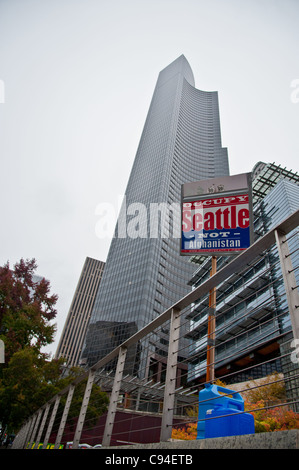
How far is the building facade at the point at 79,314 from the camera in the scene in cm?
11706

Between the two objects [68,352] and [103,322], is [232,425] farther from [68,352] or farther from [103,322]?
[68,352]

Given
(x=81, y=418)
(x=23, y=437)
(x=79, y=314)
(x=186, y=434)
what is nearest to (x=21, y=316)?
(x=23, y=437)

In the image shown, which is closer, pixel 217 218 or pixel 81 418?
pixel 81 418

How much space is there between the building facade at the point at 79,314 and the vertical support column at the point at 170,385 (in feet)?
398

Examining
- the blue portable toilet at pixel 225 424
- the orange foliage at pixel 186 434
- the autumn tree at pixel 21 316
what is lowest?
the blue portable toilet at pixel 225 424

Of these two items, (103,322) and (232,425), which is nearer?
(232,425)

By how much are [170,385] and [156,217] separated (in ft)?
288

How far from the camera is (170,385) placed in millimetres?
2793

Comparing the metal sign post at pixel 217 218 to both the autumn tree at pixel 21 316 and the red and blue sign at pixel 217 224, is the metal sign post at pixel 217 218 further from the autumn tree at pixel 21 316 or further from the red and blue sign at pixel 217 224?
the autumn tree at pixel 21 316

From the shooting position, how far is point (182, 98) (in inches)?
5344

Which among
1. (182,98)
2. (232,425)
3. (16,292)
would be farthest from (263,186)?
(182,98)

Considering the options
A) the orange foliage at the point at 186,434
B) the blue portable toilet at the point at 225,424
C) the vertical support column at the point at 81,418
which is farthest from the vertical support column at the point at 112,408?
the orange foliage at the point at 186,434

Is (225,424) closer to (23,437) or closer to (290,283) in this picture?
(290,283)
